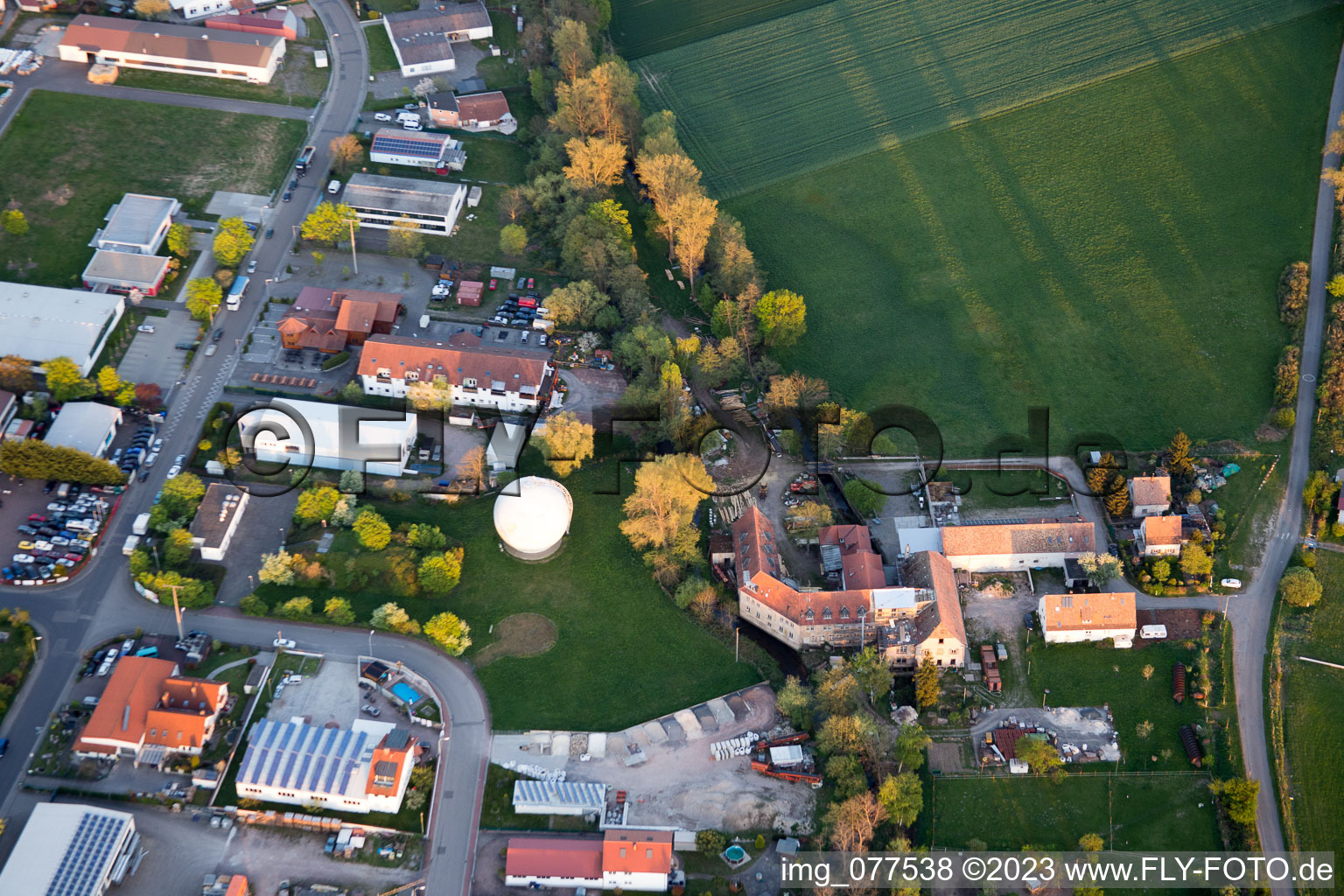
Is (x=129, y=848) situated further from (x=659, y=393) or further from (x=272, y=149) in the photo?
(x=272, y=149)

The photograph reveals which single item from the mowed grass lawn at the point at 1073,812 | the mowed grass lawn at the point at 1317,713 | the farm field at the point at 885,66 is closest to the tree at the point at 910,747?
the mowed grass lawn at the point at 1073,812

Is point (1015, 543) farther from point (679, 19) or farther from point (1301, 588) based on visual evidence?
point (679, 19)

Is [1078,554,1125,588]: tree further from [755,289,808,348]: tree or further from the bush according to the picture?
the bush

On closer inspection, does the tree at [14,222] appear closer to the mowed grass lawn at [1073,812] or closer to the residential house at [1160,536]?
the mowed grass lawn at [1073,812]

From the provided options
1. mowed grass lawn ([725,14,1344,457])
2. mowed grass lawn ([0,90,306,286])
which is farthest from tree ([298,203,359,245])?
mowed grass lawn ([725,14,1344,457])

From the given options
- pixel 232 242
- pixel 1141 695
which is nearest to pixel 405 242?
pixel 232 242

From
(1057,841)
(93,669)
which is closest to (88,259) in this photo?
(93,669)
